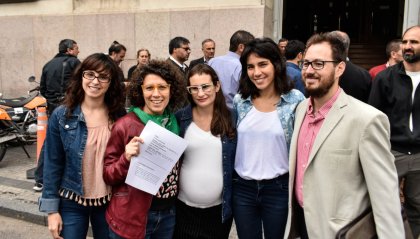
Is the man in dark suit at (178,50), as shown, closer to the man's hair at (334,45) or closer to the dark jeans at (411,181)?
the dark jeans at (411,181)

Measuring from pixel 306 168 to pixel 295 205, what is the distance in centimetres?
38

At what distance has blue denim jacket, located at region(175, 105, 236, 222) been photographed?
262cm

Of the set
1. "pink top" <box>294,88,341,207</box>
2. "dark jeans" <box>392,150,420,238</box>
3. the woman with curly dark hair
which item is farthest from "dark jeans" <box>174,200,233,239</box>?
"dark jeans" <box>392,150,420,238</box>

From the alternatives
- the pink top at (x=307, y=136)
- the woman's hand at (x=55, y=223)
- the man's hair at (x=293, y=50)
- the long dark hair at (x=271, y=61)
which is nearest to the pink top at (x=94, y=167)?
the woman's hand at (x=55, y=223)

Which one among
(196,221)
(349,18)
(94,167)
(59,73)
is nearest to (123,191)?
(94,167)

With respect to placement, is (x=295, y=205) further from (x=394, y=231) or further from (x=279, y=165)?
(x=394, y=231)

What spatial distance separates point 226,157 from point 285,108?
1.71ft

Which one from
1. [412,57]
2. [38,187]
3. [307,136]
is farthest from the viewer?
[38,187]

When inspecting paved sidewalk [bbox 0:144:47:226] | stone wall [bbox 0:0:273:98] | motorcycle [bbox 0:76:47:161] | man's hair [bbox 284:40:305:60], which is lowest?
paved sidewalk [bbox 0:144:47:226]

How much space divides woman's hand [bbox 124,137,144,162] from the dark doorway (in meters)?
11.2

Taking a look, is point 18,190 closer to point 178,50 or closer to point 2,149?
point 2,149

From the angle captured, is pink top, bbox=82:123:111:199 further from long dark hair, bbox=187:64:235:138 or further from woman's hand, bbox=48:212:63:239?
long dark hair, bbox=187:64:235:138

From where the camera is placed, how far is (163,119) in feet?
8.35

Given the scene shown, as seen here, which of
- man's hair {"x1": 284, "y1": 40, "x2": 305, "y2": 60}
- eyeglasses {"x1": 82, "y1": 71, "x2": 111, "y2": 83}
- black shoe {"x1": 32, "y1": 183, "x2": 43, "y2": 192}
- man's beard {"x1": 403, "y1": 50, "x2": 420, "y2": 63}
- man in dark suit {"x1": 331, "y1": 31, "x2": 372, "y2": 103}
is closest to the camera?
eyeglasses {"x1": 82, "y1": 71, "x2": 111, "y2": 83}
